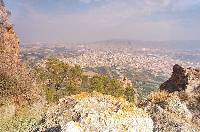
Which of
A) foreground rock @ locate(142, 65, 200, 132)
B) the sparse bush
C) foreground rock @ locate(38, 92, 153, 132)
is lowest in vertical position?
the sparse bush

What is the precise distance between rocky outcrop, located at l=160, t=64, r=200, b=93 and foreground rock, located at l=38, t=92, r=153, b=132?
14.2m

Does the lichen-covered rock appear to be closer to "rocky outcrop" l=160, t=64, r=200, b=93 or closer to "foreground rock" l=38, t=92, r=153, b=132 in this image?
"foreground rock" l=38, t=92, r=153, b=132

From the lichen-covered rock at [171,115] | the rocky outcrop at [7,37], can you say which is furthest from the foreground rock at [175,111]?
the rocky outcrop at [7,37]

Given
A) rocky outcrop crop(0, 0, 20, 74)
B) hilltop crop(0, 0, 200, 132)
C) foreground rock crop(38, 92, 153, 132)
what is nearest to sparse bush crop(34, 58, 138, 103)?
rocky outcrop crop(0, 0, 20, 74)

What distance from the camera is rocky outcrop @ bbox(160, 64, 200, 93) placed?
3353 cm

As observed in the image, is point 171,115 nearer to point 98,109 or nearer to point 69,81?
point 98,109

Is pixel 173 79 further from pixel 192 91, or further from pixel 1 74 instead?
pixel 1 74

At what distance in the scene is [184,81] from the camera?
36844 mm

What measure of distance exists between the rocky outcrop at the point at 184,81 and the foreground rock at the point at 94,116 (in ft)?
46.4

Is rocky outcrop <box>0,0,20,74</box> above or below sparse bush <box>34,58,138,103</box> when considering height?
above

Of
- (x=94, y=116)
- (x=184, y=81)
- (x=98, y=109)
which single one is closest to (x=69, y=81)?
(x=184, y=81)

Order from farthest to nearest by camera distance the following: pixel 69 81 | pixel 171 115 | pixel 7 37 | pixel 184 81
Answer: pixel 69 81 < pixel 7 37 < pixel 184 81 < pixel 171 115

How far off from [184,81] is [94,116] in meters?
21.8

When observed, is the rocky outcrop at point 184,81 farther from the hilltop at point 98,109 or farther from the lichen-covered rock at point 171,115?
the lichen-covered rock at point 171,115
